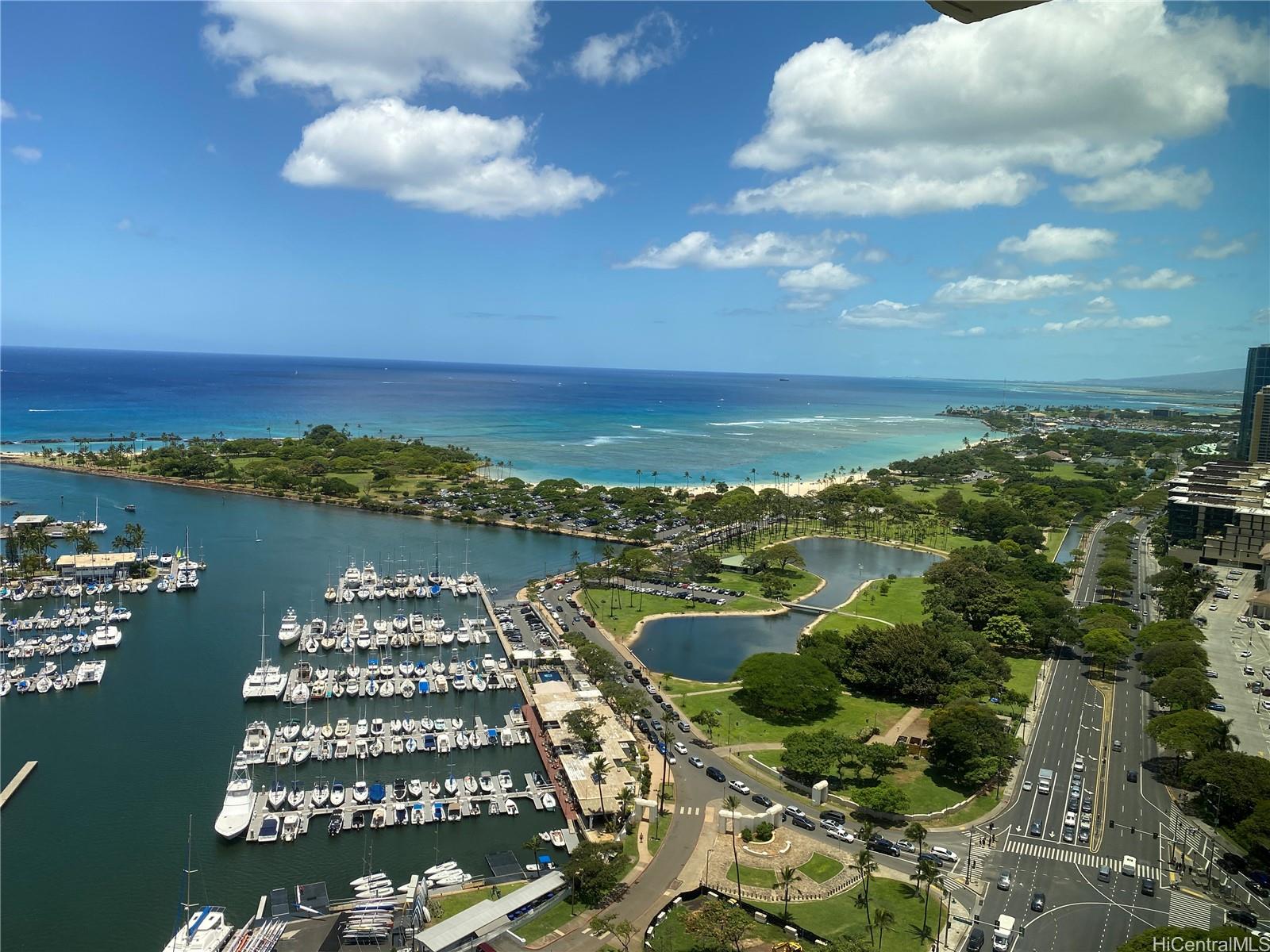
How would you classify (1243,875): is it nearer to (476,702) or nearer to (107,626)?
(476,702)

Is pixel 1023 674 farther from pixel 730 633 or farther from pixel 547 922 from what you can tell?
pixel 547 922

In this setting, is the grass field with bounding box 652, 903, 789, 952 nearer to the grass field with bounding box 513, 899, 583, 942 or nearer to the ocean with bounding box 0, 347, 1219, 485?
the grass field with bounding box 513, 899, 583, 942

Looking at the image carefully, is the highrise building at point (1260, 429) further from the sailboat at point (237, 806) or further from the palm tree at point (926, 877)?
the sailboat at point (237, 806)

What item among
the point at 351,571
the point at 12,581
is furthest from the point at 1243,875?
the point at 12,581

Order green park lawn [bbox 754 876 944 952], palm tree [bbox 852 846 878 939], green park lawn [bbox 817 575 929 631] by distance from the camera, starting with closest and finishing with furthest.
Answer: green park lawn [bbox 754 876 944 952], palm tree [bbox 852 846 878 939], green park lawn [bbox 817 575 929 631]

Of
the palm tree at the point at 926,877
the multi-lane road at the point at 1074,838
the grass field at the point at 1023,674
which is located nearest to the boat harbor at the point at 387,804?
the multi-lane road at the point at 1074,838

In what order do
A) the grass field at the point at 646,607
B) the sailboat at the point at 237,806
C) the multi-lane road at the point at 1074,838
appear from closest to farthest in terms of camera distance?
the multi-lane road at the point at 1074,838, the sailboat at the point at 237,806, the grass field at the point at 646,607

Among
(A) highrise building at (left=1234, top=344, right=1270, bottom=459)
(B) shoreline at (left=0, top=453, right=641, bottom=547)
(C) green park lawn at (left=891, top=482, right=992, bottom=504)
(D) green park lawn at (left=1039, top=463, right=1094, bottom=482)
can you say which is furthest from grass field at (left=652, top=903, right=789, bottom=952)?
(D) green park lawn at (left=1039, top=463, right=1094, bottom=482)
